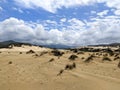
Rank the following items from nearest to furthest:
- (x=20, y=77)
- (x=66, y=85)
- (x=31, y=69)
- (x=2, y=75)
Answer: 1. (x=66, y=85)
2. (x=20, y=77)
3. (x=2, y=75)
4. (x=31, y=69)

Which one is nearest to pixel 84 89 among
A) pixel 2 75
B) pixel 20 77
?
pixel 20 77

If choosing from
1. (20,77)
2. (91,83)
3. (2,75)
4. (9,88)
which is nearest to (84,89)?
(91,83)

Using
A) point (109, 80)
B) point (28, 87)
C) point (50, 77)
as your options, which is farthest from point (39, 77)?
point (109, 80)

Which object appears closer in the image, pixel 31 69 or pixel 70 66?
pixel 70 66

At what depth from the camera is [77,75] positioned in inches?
666

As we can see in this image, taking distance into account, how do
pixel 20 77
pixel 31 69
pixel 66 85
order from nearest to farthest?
1. pixel 66 85
2. pixel 20 77
3. pixel 31 69

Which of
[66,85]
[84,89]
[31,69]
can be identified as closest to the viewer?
[84,89]

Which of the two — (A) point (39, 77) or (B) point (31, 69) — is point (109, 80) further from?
(B) point (31, 69)

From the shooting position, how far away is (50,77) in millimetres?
17219

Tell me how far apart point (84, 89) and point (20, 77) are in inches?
232

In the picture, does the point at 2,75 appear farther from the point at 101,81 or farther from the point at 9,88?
the point at 101,81

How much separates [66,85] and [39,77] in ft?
10.3

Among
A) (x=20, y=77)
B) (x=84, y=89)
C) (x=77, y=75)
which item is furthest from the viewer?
(x=20, y=77)

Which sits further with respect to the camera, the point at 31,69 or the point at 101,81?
the point at 31,69
